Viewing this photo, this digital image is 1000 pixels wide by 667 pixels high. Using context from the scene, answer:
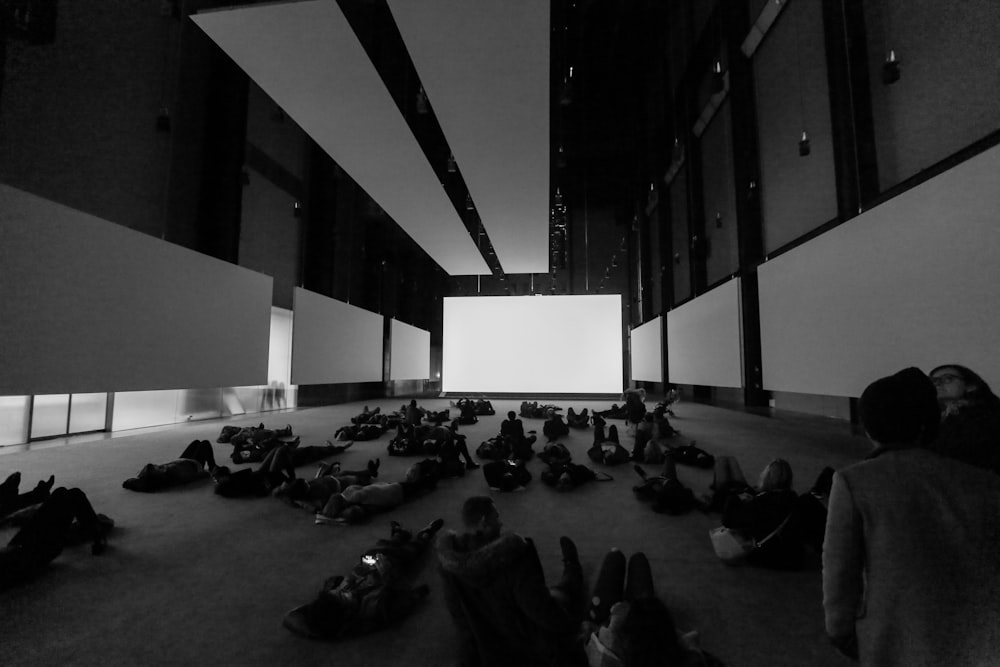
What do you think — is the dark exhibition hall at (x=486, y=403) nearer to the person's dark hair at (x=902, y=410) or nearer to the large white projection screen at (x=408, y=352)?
the person's dark hair at (x=902, y=410)

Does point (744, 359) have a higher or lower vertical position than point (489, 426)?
higher

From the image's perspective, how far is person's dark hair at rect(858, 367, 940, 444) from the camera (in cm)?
98

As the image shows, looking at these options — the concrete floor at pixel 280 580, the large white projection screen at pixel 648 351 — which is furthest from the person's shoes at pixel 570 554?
the large white projection screen at pixel 648 351

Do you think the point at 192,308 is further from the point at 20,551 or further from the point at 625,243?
the point at 625,243

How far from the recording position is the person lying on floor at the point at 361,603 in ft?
5.43

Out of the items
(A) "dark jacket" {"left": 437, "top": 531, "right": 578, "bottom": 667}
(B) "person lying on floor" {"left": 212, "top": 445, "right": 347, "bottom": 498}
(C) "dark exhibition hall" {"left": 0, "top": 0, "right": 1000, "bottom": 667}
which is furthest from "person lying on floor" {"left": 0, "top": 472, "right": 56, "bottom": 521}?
(A) "dark jacket" {"left": 437, "top": 531, "right": 578, "bottom": 667}

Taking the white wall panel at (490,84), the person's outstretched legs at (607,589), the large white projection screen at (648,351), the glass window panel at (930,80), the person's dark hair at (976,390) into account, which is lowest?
the person's outstretched legs at (607,589)

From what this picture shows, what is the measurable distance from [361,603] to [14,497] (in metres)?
2.90

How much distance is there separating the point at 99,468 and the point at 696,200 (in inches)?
463

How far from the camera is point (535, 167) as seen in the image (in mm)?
8234

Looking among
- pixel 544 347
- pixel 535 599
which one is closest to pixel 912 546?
pixel 535 599

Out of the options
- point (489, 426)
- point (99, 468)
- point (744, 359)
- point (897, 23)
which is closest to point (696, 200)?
point (744, 359)

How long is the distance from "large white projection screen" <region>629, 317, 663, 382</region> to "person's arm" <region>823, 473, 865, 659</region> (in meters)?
12.2

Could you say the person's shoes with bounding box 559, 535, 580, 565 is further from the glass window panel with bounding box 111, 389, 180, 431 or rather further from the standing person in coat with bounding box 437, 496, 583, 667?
the glass window panel with bounding box 111, 389, 180, 431
